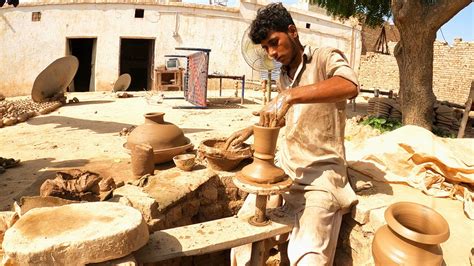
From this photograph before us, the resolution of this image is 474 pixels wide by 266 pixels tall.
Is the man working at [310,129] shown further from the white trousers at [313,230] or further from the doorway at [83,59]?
the doorway at [83,59]

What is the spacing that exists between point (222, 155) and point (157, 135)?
0.97 meters

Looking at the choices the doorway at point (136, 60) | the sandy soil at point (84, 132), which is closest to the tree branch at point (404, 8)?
the sandy soil at point (84, 132)

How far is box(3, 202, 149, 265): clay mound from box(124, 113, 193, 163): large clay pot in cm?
195

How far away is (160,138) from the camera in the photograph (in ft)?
12.9

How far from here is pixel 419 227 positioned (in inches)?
84.7

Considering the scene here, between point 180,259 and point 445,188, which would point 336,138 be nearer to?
point 445,188

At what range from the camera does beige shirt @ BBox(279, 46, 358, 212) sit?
7.70 feet

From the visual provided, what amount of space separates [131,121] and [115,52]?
8.67m

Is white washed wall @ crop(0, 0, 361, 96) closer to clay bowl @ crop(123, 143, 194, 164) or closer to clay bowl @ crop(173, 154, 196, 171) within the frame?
clay bowl @ crop(123, 143, 194, 164)

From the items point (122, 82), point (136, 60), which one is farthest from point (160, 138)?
point (136, 60)

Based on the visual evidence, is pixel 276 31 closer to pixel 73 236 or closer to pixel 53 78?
pixel 73 236

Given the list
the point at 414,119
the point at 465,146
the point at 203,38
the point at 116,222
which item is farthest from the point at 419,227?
the point at 203,38

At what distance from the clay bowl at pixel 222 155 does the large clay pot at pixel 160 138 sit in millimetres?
492

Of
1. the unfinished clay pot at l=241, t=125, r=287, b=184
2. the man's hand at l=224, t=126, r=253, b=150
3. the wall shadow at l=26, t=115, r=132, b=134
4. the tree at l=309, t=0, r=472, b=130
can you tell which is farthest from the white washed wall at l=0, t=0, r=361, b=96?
the unfinished clay pot at l=241, t=125, r=287, b=184
